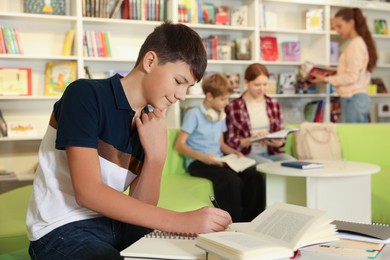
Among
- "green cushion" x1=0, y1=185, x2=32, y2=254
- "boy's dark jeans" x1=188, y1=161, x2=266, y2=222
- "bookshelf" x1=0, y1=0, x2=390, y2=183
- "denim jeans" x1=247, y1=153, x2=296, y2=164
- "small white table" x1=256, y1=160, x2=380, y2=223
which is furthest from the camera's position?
"bookshelf" x1=0, y1=0, x2=390, y2=183

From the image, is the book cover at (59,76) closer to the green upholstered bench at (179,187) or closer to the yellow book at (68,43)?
the yellow book at (68,43)

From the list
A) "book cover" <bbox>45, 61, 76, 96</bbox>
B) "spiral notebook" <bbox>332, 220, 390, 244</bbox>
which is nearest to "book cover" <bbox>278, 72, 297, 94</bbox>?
"book cover" <bbox>45, 61, 76, 96</bbox>

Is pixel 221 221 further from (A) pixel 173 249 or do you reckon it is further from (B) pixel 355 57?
(B) pixel 355 57

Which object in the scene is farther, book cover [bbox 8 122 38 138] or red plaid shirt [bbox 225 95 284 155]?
book cover [bbox 8 122 38 138]

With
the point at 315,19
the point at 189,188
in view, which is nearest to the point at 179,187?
the point at 189,188

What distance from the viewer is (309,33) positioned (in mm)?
5570

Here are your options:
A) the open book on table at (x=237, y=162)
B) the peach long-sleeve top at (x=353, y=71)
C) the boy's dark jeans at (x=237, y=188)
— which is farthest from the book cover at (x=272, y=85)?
the open book on table at (x=237, y=162)

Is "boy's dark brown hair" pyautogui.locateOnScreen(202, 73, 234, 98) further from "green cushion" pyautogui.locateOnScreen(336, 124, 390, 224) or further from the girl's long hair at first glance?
the girl's long hair

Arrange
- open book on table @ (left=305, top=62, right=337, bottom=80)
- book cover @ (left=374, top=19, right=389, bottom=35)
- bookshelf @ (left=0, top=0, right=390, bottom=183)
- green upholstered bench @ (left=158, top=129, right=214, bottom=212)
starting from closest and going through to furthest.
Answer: green upholstered bench @ (left=158, top=129, right=214, bottom=212), bookshelf @ (left=0, top=0, right=390, bottom=183), open book on table @ (left=305, top=62, right=337, bottom=80), book cover @ (left=374, top=19, right=389, bottom=35)

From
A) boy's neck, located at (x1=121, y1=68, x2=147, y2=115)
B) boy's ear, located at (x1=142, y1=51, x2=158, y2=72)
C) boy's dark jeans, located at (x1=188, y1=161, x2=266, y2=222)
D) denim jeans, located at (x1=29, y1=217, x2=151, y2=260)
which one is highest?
boy's ear, located at (x1=142, y1=51, x2=158, y2=72)

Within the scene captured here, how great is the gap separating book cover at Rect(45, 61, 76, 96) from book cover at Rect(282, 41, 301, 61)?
2.33 meters

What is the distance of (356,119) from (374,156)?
96 centimetres

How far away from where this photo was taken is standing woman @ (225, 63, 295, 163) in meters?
3.94

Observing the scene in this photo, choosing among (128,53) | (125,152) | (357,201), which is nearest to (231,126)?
(357,201)
